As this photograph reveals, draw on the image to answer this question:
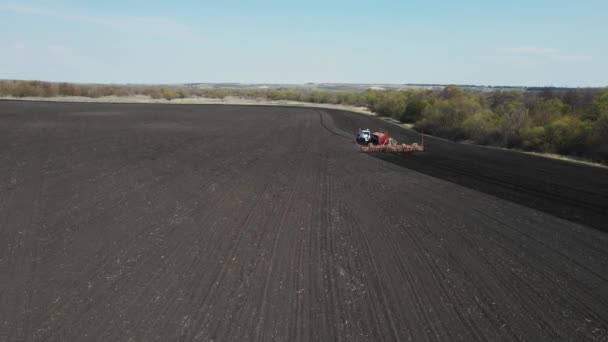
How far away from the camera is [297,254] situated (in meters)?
9.58

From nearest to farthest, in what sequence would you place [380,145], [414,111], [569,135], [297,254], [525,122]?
1. [297,254]
2. [569,135]
3. [380,145]
4. [525,122]
5. [414,111]

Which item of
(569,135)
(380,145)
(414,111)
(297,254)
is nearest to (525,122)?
(569,135)

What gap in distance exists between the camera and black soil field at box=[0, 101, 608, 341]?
6.74m

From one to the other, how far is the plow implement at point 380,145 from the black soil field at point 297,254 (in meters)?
7.96

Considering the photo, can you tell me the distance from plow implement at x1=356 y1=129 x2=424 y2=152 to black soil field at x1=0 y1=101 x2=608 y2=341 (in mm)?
7955

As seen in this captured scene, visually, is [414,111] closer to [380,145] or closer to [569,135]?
[569,135]

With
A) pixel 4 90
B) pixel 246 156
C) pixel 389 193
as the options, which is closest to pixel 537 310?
pixel 389 193

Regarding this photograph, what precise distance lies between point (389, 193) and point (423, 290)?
8.28 m

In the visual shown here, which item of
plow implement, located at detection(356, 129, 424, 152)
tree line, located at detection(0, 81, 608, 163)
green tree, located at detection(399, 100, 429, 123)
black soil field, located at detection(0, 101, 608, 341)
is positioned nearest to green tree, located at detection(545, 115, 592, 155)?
tree line, located at detection(0, 81, 608, 163)

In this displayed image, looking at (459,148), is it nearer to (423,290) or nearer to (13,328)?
(423,290)

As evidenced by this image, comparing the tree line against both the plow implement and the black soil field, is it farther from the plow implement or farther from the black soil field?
the plow implement

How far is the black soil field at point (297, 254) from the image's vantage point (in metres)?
6.74

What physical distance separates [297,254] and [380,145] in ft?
67.3

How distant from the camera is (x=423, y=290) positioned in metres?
7.94
